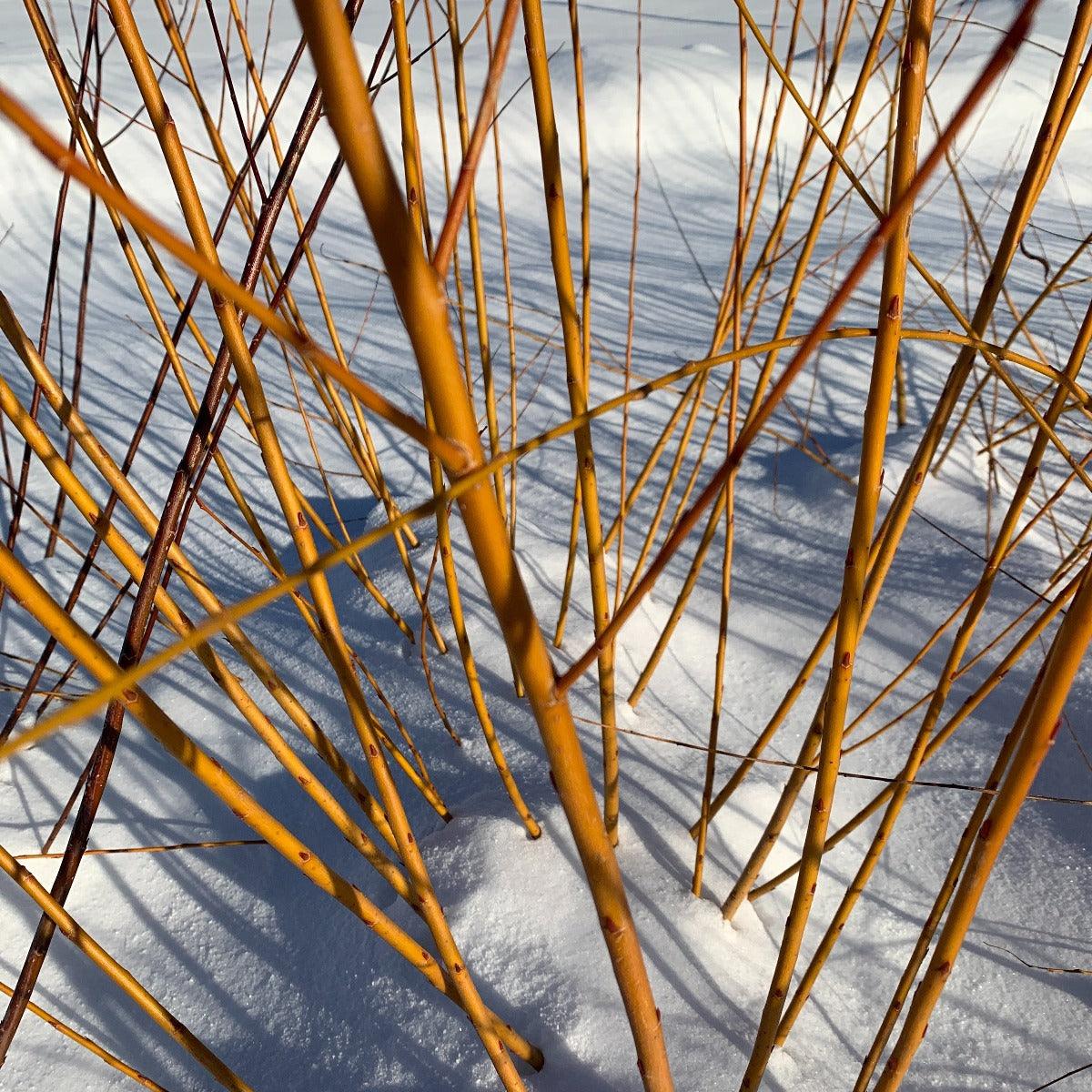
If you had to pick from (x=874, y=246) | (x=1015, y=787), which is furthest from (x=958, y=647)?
(x=874, y=246)

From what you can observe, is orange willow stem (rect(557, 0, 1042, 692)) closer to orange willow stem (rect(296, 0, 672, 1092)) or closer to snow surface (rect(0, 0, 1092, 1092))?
orange willow stem (rect(296, 0, 672, 1092))

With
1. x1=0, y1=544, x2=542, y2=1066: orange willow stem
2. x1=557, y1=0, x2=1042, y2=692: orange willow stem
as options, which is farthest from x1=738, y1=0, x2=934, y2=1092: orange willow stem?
x1=0, y1=544, x2=542, y2=1066: orange willow stem

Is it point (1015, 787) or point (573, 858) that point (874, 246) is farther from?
point (573, 858)

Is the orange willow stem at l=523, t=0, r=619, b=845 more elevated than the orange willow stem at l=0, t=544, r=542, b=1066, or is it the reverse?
the orange willow stem at l=523, t=0, r=619, b=845

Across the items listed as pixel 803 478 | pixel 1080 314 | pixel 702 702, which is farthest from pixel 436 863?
pixel 1080 314

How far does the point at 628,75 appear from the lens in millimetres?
3180

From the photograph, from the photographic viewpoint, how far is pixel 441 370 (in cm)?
20

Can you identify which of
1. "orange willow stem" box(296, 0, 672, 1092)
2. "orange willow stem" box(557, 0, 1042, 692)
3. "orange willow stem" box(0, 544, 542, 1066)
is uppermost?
"orange willow stem" box(557, 0, 1042, 692)

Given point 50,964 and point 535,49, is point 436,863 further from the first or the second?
point 535,49

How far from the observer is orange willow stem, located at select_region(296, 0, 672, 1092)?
168 mm

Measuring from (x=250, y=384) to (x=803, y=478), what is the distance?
3.19 feet

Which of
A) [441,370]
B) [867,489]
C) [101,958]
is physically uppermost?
[867,489]

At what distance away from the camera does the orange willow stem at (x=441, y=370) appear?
168 mm

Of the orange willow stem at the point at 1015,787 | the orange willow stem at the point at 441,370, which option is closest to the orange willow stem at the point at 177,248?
the orange willow stem at the point at 441,370
